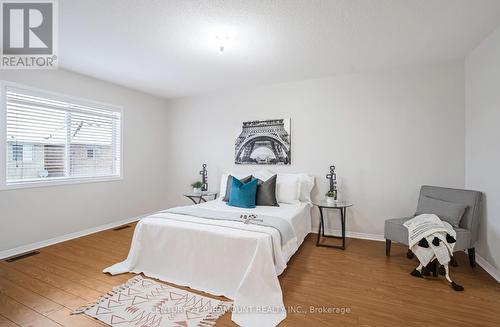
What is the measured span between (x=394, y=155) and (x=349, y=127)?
732mm

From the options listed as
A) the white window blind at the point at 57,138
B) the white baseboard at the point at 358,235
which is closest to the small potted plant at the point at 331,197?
the white baseboard at the point at 358,235

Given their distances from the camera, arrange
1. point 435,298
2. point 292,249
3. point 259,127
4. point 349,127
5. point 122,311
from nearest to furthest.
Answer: point 122,311
point 435,298
point 292,249
point 349,127
point 259,127

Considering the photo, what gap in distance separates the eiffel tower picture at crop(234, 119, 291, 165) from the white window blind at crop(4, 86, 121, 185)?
2.23m

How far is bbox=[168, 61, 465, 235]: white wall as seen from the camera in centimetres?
307

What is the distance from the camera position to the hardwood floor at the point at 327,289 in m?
1.75

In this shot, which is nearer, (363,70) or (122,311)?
(122,311)

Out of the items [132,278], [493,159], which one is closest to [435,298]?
[493,159]

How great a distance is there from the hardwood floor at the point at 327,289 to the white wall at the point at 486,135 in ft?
1.33

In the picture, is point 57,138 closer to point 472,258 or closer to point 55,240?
point 55,240

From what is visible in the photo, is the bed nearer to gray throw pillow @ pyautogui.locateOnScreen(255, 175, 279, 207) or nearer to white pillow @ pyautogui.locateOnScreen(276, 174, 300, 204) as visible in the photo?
gray throw pillow @ pyautogui.locateOnScreen(255, 175, 279, 207)

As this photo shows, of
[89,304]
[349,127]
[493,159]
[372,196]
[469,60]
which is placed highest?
[469,60]

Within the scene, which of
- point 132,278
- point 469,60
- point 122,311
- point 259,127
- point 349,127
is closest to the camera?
point 122,311

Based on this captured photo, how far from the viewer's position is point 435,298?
6.56ft

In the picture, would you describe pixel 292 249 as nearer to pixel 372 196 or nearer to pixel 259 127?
pixel 372 196
